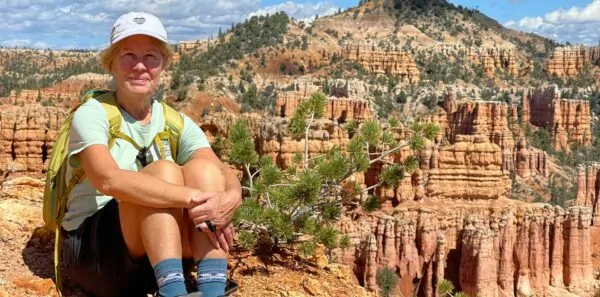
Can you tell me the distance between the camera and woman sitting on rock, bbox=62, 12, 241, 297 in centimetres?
345

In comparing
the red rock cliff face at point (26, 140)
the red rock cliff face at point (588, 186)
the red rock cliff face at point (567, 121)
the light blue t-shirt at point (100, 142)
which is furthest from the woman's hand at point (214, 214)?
the red rock cliff face at point (567, 121)

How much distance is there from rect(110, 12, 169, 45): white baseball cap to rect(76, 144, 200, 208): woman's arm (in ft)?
2.00

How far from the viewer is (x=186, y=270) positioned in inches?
155

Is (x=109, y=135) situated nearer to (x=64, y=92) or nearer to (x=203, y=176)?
(x=203, y=176)

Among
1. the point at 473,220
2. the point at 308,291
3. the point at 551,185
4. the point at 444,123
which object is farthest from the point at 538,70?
the point at 308,291

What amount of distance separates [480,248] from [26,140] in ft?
41.0

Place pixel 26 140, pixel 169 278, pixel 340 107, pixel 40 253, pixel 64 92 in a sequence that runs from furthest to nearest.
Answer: pixel 64 92
pixel 340 107
pixel 26 140
pixel 40 253
pixel 169 278

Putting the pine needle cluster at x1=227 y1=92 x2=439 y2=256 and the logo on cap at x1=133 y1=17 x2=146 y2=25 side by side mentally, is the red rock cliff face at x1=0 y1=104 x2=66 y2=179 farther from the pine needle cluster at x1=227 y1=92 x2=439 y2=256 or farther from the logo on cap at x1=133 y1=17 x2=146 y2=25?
the logo on cap at x1=133 y1=17 x2=146 y2=25

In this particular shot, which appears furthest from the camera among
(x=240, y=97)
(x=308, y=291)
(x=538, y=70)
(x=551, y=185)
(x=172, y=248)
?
(x=538, y=70)

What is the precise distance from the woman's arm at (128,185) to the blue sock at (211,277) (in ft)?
1.10

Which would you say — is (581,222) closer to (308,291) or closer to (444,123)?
(308,291)

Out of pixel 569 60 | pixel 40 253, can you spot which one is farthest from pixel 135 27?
pixel 569 60

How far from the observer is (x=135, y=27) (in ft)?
12.1

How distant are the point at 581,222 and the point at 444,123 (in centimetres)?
2406
